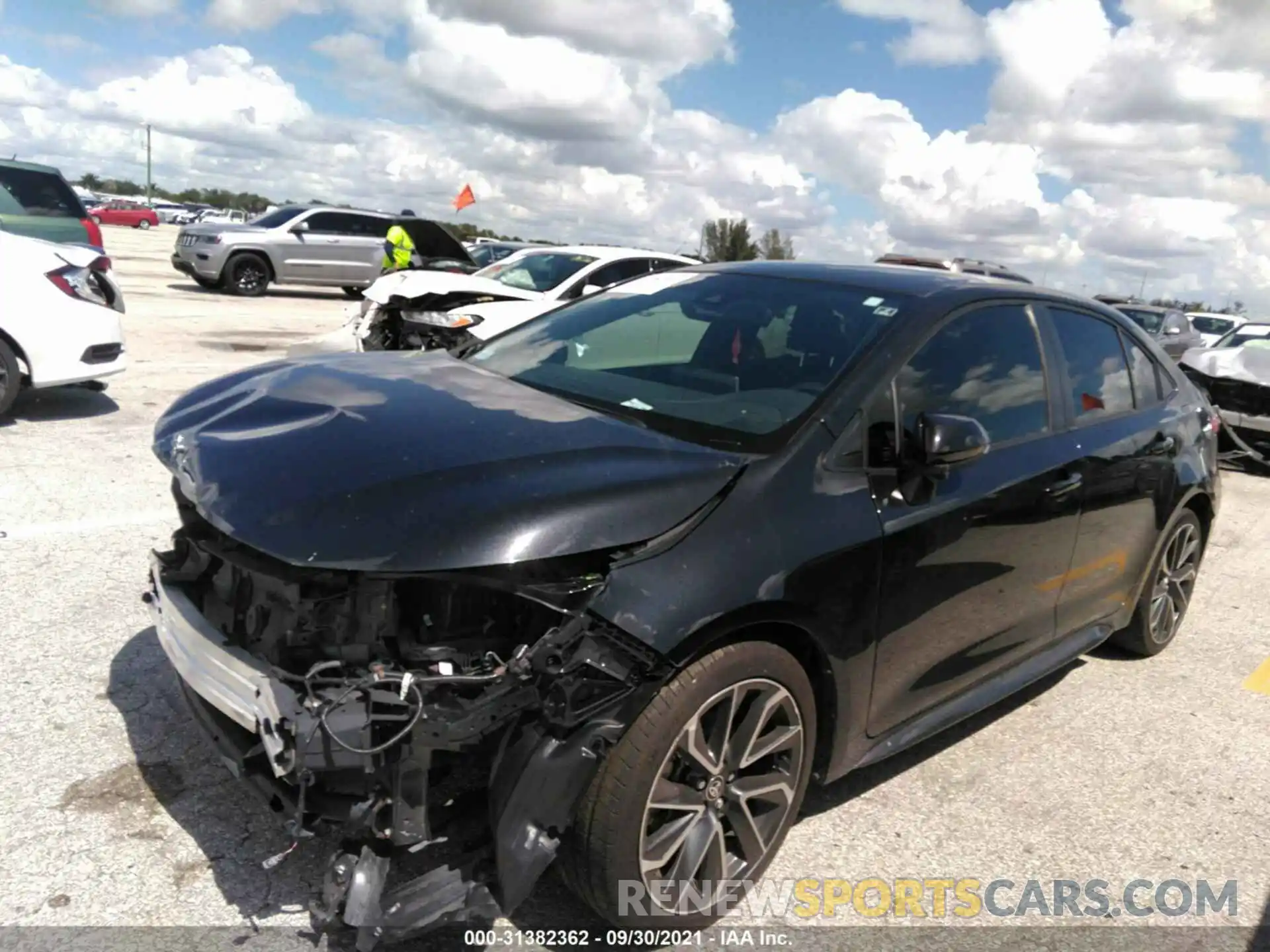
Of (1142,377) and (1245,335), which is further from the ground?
(1142,377)

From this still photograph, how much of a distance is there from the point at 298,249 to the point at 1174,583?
1733cm

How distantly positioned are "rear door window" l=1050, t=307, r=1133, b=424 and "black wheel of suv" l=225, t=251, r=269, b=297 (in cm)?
1710

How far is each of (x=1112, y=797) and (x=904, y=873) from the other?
1068mm

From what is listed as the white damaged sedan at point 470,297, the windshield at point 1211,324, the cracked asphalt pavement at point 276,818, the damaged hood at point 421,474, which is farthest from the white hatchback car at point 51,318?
the windshield at point 1211,324

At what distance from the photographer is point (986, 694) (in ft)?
11.5

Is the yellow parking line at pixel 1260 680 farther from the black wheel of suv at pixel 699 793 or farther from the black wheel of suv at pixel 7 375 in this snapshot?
the black wheel of suv at pixel 7 375

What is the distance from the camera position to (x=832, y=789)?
11.3 ft

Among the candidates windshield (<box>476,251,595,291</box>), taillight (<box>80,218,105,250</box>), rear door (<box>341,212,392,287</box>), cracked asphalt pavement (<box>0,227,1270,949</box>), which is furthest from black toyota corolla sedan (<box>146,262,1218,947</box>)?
rear door (<box>341,212,392,287</box>)

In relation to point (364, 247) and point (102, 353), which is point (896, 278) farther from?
point (364, 247)

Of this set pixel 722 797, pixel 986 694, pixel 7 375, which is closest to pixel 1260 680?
pixel 986 694

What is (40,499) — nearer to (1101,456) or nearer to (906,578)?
(906,578)

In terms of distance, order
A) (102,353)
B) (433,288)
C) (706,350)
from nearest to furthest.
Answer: (706,350), (102,353), (433,288)

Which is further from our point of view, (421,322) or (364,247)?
(364,247)

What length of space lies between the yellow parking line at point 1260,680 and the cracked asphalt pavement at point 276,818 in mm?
37
